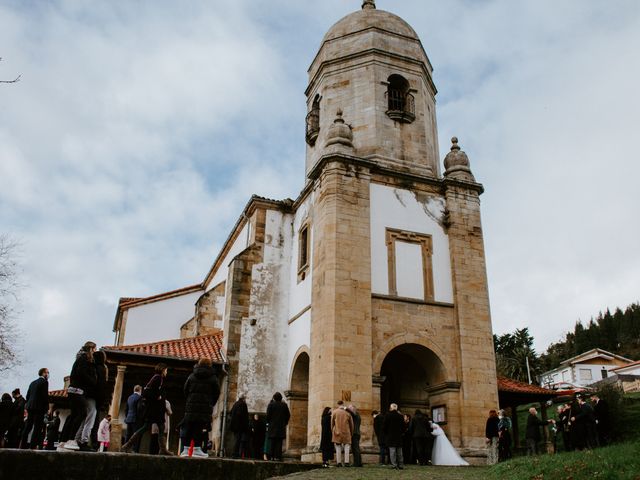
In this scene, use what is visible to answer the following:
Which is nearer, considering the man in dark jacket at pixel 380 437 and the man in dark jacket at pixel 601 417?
the man in dark jacket at pixel 380 437

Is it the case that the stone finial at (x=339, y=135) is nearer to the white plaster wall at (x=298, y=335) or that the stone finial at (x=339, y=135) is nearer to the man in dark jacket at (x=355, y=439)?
the white plaster wall at (x=298, y=335)

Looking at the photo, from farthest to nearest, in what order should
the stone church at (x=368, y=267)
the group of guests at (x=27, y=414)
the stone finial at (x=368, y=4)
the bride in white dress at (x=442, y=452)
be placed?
the stone finial at (x=368, y=4), the stone church at (x=368, y=267), the bride in white dress at (x=442, y=452), the group of guests at (x=27, y=414)

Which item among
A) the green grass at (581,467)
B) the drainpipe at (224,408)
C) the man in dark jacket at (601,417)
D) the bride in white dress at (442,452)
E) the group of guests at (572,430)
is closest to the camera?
the green grass at (581,467)

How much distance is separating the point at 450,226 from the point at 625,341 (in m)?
85.7

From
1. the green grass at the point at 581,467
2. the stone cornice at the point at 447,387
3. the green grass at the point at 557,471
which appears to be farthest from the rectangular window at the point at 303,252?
the green grass at the point at 581,467

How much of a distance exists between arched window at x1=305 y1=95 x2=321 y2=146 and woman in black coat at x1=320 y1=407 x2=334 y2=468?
10.3m

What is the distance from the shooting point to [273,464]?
10.0 meters

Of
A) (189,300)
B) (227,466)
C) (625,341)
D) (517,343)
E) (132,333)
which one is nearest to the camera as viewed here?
(227,466)

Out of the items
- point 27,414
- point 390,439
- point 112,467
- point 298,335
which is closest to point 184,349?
point 298,335

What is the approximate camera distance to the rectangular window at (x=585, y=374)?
74312 millimetres

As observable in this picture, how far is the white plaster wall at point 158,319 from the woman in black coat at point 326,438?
15856 mm

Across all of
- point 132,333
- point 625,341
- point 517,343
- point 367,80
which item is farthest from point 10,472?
point 625,341

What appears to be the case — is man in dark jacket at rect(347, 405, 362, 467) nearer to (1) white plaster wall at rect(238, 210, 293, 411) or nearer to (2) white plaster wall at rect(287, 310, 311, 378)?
(2) white plaster wall at rect(287, 310, 311, 378)

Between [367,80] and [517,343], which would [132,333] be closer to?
[367,80]
